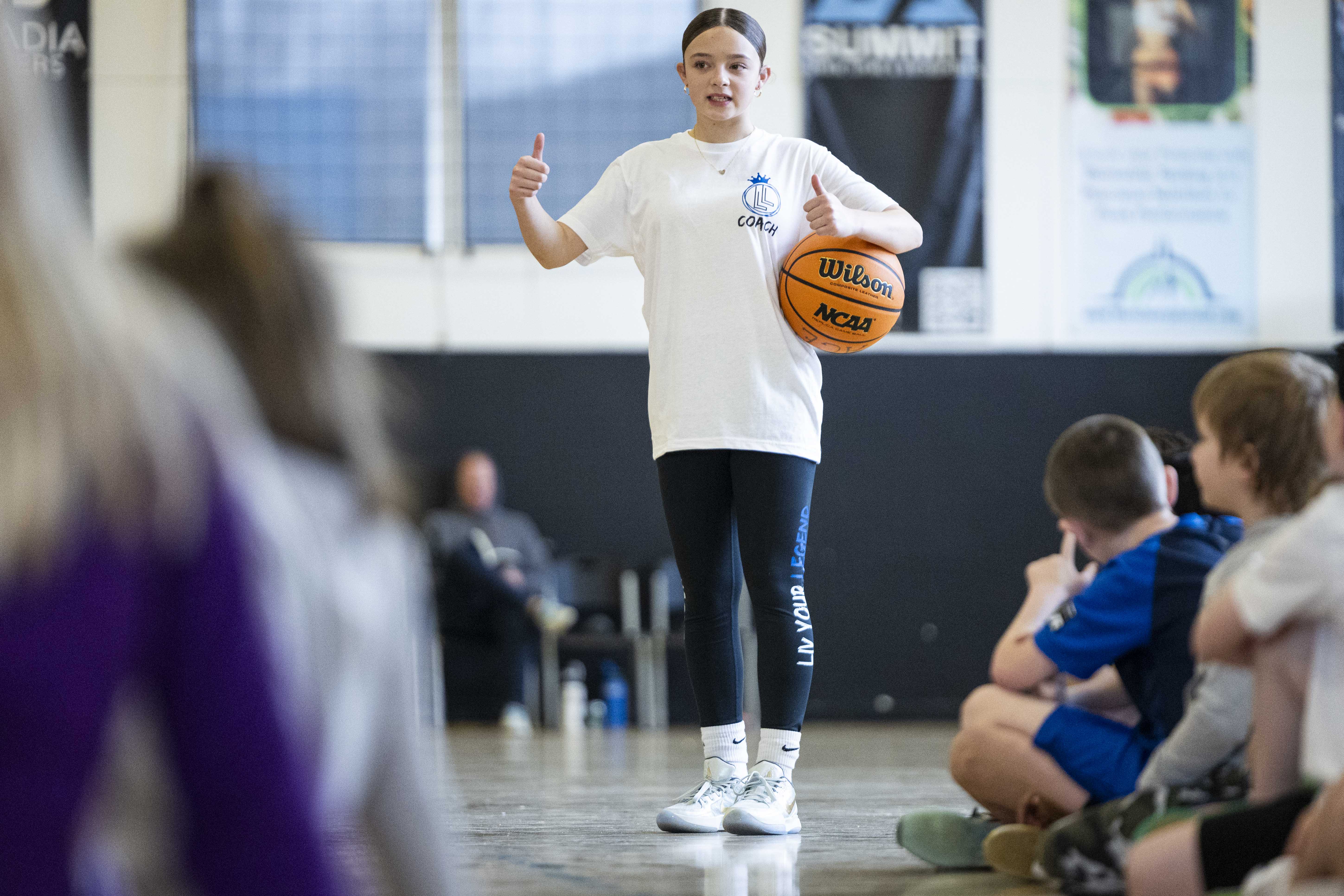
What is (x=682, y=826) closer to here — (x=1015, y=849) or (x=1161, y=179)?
(x=1015, y=849)

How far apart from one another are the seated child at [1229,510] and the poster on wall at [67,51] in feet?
22.1

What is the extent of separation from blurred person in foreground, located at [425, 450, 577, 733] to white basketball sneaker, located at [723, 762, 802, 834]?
446 centimetres

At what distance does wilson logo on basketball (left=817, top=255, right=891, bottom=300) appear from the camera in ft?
8.43

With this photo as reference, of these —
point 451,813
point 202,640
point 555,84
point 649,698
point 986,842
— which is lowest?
point 649,698

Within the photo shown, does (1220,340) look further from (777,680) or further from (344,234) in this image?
(777,680)

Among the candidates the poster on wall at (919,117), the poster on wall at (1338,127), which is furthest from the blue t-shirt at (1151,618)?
the poster on wall at (1338,127)

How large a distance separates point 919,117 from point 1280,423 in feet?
19.3

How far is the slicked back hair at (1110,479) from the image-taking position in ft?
6.78

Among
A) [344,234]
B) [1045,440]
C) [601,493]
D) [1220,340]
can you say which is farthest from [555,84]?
[1220,340]

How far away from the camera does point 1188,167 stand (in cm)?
736

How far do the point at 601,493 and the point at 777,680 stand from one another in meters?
4.99

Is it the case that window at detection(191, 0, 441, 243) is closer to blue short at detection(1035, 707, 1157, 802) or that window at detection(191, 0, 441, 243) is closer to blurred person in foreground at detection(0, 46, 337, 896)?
blue short at detection(1035, 707, 1157, 802)

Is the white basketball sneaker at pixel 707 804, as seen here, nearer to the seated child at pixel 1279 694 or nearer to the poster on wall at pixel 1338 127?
the seated child at pixel 1279 694

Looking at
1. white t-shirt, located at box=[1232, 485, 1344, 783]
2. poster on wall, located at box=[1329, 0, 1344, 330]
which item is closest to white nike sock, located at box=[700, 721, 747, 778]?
white t-shirt, located at box=[1232, 485, 1344, 783]
